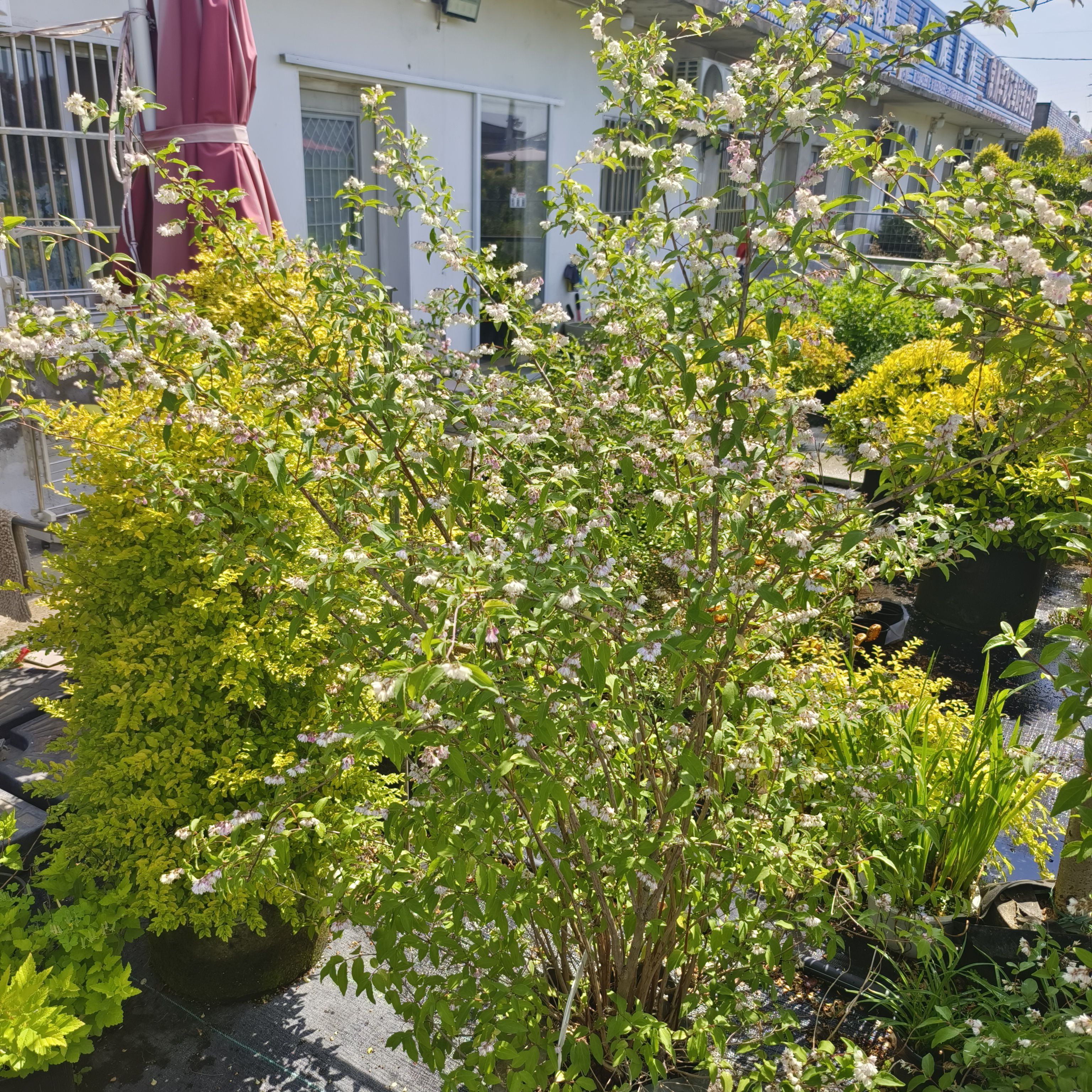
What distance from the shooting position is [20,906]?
7.44ft

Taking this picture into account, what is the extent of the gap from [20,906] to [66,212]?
13.0ft

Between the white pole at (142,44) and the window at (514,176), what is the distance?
171 inches

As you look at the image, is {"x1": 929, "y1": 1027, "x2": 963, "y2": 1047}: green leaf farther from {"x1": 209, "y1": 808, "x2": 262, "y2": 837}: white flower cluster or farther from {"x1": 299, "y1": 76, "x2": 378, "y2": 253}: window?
{"x1": 299, "y1": 76, "x2": 378, "y2": 253}: window

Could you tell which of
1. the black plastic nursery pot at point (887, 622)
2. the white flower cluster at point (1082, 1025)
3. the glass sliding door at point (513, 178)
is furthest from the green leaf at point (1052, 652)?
the glass sliding door at point (513, 178)

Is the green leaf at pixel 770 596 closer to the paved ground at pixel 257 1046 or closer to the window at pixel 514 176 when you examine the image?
the paved ground at pixel 257 1046

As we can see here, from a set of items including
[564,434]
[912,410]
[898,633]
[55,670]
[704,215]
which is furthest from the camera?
[912,410]

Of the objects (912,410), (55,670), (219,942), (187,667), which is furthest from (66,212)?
(912,410)

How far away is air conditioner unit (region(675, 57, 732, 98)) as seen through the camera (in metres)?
9.81

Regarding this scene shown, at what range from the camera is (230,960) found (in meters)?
2.49

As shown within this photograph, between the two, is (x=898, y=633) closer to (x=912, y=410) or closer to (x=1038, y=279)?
(x=912, y=410)

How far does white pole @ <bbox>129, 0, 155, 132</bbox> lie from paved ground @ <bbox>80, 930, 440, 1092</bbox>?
351 centimetres

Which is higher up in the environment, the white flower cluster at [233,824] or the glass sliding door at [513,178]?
the glass sliding door at [513,178]

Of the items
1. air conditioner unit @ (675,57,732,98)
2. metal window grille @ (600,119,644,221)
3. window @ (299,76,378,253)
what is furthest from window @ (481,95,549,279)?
air conditioner unit @ (675,57,732,98)

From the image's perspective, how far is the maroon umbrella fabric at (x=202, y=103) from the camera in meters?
3.78
